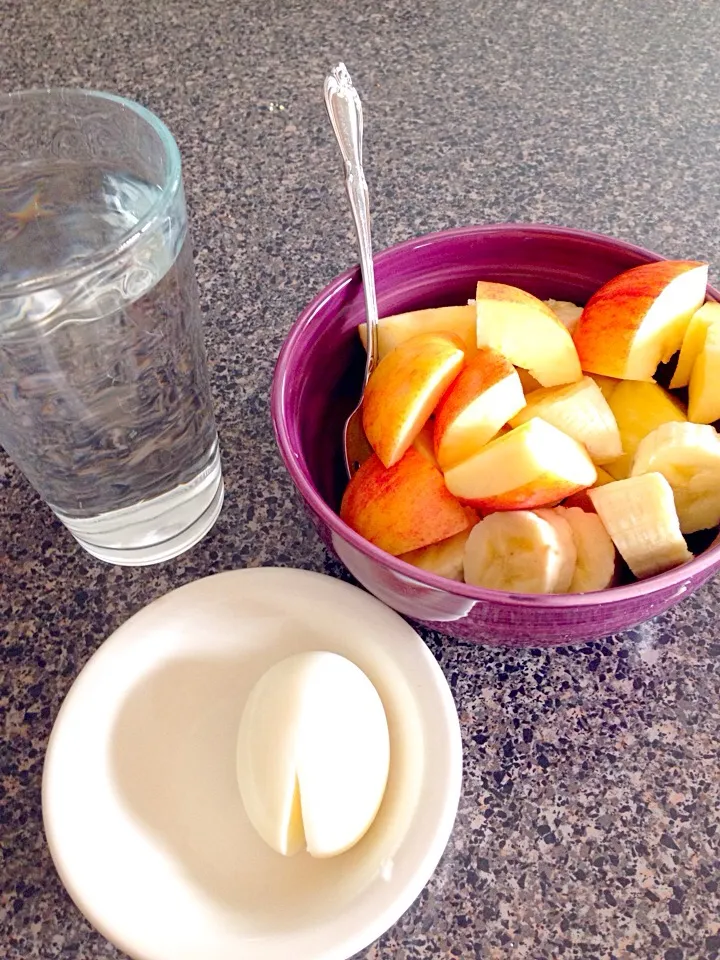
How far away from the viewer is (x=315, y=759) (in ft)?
1.32

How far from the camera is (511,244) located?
1.79 feet

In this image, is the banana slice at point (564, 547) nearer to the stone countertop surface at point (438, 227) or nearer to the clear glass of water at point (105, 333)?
the stone countertop surface at point (438, 227)

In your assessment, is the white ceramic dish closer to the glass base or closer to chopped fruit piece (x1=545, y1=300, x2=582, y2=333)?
the glass base

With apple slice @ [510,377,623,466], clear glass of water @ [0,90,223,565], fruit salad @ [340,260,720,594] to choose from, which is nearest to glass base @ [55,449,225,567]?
clear glass of water @ [0,90,223,565]

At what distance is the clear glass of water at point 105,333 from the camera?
39cm

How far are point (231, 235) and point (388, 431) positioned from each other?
36cm

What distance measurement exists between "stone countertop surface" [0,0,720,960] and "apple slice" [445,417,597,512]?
11 cm

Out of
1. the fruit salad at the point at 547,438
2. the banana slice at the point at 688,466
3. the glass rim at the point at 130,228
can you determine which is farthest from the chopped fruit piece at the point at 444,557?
the glass rim at the point at 130,228

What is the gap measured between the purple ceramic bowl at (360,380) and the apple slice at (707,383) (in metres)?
0.05

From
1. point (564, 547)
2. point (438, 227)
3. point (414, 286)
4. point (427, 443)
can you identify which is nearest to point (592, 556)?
point (564, 547)

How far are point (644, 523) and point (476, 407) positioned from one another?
0.36 feet

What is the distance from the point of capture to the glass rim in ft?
1.16

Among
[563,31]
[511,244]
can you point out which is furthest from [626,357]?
[563,31]

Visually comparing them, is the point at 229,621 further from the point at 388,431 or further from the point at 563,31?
the point at 563,31
